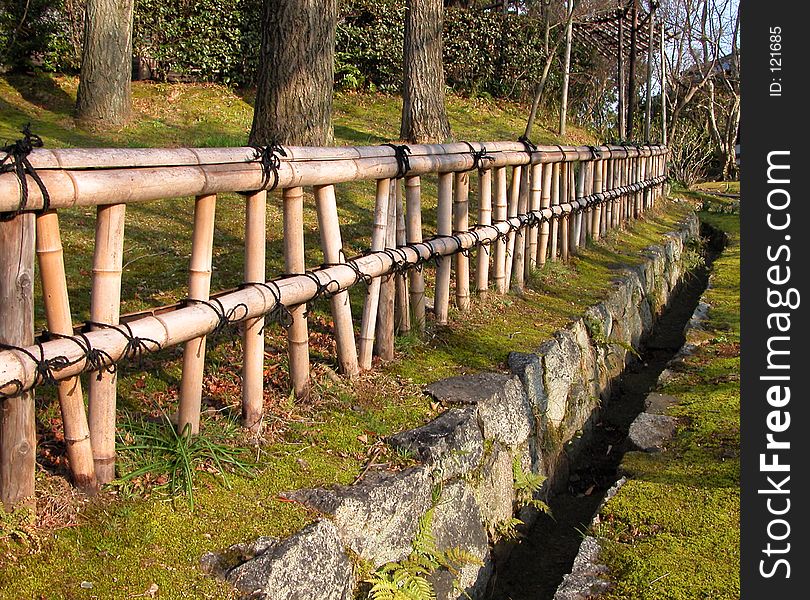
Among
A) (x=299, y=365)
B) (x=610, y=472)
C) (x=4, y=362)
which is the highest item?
(x=4, y=362)

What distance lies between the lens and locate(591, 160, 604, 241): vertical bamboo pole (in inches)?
379

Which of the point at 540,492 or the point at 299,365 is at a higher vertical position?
the point at 299,365

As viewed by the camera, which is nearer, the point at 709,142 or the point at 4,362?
the point at 4,362

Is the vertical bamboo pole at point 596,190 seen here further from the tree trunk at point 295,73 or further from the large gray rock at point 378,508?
the large gray rock at point 378,508

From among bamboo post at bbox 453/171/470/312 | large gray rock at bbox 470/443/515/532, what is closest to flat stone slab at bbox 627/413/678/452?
large gray rock at bbox 470/443/515/532

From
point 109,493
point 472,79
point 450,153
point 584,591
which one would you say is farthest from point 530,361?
point 472,79

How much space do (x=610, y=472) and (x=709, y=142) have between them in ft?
76.4

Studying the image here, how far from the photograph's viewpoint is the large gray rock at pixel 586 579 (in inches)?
132

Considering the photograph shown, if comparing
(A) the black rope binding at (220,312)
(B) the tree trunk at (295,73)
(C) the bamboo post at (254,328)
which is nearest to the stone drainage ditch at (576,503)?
(C) the bamboo post at (254,328)

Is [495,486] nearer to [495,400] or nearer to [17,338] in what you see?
[495,400]

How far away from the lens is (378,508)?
338 cm

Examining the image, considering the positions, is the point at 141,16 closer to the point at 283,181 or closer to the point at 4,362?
the point at 283,181

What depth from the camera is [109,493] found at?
302 cm

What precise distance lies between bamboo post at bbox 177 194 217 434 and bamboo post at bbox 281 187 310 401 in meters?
0.55
